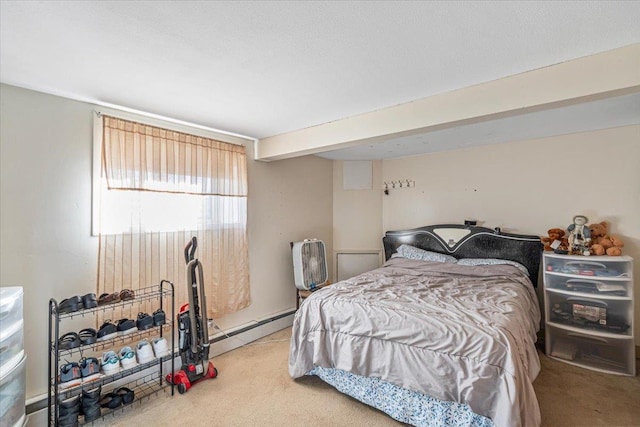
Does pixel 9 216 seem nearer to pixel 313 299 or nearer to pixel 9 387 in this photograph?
pixel 9 387

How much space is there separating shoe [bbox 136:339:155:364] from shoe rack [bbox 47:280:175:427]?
32 mm

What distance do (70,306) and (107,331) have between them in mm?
320

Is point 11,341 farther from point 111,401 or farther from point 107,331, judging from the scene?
point 111,401

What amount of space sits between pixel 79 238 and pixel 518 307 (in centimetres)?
345

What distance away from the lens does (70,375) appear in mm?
1972

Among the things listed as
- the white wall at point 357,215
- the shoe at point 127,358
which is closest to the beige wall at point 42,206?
the shoe at point 127,358

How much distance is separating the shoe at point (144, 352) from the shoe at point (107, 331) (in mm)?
240

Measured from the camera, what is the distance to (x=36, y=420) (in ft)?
6.61

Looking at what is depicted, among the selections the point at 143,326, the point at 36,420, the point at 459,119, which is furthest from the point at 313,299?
the point at 36,420

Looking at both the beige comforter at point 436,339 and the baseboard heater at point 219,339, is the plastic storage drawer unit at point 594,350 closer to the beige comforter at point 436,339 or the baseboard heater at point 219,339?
the beige comforter at point 436,339

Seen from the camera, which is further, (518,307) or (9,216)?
(518,307)

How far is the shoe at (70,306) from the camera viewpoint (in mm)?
1925

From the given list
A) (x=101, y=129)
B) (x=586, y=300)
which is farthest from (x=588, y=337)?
(x=101, y=129)

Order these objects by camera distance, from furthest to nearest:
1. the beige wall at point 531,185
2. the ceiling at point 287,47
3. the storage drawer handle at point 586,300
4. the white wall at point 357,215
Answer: the white wall at point 357,215, the beige wall at point 531,185, the storage drawer handle at point 586,300, the ceiling at point 287,47
